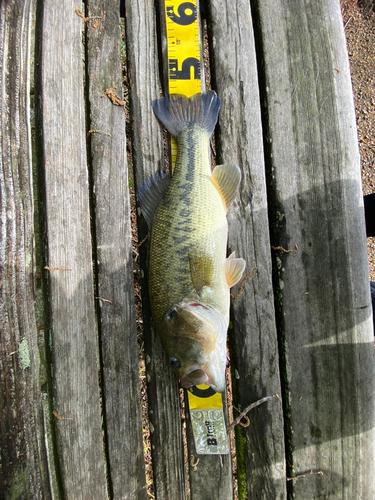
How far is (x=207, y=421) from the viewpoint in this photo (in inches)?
84.2

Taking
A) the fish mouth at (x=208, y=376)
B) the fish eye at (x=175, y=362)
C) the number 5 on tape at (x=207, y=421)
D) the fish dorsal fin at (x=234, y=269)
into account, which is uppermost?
the fish dorsal fin at (x=234, y=269)

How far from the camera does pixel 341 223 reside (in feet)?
7.16

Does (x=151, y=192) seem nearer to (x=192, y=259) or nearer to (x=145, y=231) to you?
(x=145, y=231)

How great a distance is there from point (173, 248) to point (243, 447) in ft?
4.65

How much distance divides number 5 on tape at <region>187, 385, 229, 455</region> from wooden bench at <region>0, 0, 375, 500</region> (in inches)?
2.5

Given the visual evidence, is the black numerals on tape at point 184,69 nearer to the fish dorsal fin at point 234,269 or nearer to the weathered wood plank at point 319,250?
the weathered wood plank at point 319,250

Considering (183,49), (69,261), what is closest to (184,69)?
(183,49)

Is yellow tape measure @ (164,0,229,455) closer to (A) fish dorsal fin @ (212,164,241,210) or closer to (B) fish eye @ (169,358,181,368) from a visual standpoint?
(A) fish dorsal fin @ (212,164,241,210)

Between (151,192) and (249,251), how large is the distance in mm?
770

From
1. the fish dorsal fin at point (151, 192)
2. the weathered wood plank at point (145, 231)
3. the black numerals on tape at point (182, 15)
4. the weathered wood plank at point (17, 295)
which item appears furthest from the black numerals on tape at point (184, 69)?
the weathered wood plank at point (17, 295)

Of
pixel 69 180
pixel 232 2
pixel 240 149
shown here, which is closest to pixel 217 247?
pixel 240 149

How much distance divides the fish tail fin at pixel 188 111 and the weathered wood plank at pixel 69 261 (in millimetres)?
557

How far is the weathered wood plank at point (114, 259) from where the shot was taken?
206cm

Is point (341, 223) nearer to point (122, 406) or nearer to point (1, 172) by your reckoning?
point (122, 406)
